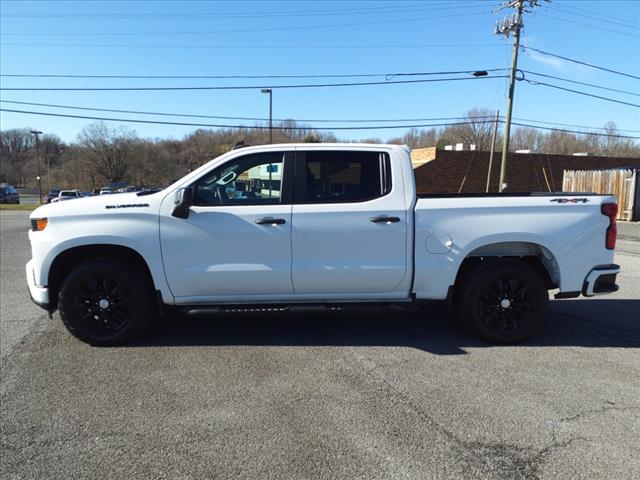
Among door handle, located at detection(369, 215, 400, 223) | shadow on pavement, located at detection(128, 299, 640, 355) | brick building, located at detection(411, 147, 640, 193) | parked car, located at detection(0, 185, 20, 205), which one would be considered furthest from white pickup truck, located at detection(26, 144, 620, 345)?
parked car, located at detection(0, 185, 20, 205)

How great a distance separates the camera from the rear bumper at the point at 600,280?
463 cm

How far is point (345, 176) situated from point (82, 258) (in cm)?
279

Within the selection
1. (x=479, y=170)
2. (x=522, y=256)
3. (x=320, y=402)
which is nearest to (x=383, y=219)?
(x=522, y=256)

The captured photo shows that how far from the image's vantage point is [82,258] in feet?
15.3

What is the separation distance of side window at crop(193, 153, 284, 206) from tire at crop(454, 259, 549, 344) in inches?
84.9

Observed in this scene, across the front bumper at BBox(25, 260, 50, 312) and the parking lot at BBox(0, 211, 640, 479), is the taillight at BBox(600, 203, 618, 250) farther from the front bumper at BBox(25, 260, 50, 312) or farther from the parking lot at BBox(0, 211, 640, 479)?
the front bumper at BBox(25, 260, 50, 312)

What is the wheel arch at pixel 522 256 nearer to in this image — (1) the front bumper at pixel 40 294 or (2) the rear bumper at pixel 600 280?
(2) the rear bumper at pixel 600 280

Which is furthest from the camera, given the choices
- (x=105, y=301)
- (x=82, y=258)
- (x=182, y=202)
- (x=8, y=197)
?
(x=8, y=197)

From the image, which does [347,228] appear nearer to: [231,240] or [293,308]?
[293,308]

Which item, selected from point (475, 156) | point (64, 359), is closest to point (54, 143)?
point (475, 156)

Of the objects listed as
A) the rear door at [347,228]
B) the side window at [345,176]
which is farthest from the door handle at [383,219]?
the side window at [345,176]

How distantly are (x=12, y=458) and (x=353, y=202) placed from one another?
3.26m

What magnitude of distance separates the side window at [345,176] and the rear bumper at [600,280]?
7.30ft

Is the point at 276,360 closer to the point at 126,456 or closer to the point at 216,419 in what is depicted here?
the point at 216,419
